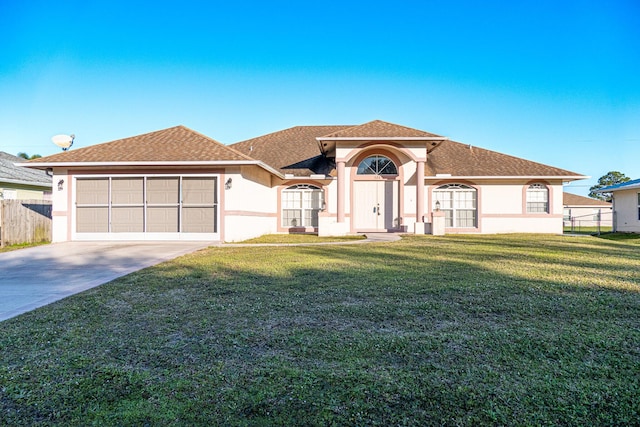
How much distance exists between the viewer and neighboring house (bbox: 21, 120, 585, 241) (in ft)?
41.2

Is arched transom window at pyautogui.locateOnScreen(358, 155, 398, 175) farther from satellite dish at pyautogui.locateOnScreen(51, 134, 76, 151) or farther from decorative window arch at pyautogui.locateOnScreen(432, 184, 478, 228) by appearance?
satellite dish at pyautogui.locateOnScreen(51, 134, 76, 151)

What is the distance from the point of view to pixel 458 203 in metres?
17.6

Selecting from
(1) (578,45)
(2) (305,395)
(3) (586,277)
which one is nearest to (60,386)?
(2) (305,395)

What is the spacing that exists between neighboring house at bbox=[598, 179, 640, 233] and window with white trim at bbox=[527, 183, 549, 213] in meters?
5.01

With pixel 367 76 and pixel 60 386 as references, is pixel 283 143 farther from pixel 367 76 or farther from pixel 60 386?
pixel 60 386

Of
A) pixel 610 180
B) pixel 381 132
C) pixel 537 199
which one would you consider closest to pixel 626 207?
pixel 537 199

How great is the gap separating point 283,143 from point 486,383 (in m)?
18.9

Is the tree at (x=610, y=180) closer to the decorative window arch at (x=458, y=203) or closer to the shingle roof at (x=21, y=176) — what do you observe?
the decorative window arch at (x=458, y=203)

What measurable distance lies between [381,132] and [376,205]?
3.36 metres

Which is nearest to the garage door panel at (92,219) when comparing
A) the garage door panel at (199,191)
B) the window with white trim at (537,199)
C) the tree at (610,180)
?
the garage door panel at (199,191)

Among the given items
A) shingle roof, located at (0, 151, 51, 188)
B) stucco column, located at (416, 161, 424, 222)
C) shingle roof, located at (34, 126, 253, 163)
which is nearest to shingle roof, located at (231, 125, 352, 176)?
stucco column, located at (416, 161, 424, 222)

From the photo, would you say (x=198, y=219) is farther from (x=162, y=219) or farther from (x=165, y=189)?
(x=165, y=189)

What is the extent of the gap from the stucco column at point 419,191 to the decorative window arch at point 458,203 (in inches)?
75.5

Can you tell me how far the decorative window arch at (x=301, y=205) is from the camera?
57.1 feet
